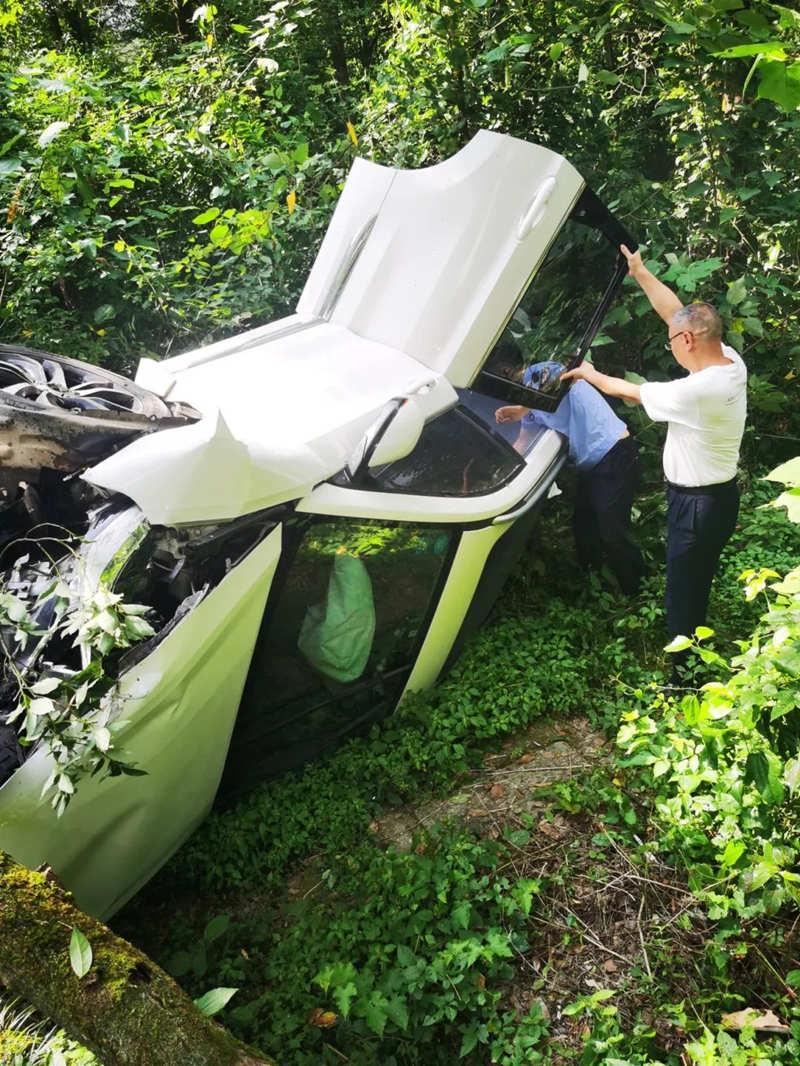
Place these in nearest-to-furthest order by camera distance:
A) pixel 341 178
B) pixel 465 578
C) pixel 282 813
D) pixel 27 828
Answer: pixel 27 828
pixel 282 813
pixel 465 578
pixel 341 178

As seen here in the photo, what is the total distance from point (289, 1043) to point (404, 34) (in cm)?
560

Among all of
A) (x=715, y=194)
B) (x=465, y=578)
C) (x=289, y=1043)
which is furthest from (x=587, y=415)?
(x=289, y=1043)

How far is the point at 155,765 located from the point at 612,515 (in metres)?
2.62

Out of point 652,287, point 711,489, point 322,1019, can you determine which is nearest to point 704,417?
point 711,489

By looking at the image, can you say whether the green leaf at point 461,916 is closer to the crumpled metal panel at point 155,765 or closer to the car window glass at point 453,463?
the crumpled metal panel at point 155,765

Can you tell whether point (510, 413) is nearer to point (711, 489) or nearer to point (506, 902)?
point (711, 489)

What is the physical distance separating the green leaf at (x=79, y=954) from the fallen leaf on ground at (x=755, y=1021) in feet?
6.00

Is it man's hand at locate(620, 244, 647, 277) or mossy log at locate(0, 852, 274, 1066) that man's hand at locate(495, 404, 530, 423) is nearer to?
Answer: man's hand at locate(620, 244, 647, 277)

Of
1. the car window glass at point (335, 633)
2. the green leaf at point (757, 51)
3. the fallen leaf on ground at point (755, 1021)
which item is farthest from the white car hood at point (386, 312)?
the fallen leaf on ground at point (755, 1021)

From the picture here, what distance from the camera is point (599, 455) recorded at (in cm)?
404

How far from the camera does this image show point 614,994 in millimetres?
2445

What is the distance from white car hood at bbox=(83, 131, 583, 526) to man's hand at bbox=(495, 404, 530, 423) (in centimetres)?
50

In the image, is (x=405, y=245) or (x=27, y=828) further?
(x=405, y=245)

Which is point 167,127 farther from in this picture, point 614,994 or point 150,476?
point 614,994
